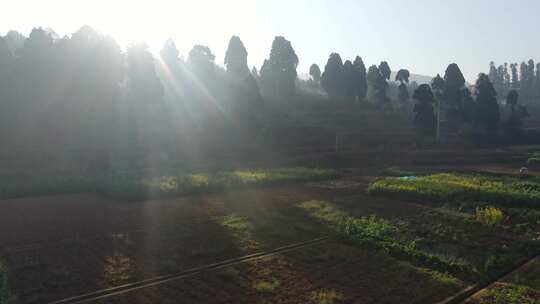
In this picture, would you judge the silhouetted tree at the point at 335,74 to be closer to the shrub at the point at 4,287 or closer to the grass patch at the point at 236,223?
the grass patch at the point at 236,223

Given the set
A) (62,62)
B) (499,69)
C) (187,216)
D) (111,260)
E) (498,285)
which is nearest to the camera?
(498,285)

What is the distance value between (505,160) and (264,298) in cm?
3956

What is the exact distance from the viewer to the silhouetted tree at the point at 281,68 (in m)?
55.8

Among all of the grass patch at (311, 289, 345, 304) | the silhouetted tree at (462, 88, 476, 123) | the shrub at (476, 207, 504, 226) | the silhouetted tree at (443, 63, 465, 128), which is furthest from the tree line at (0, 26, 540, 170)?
the silhouetted tree at (462, 88, 476, 123)

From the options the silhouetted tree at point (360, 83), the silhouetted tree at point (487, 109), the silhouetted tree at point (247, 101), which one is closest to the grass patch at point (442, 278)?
the silhouetted tree at point (247, 101)

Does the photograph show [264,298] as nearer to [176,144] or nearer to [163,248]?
[163,248]

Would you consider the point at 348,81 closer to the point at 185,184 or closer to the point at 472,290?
the point at 185,184

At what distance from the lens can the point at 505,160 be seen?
1644 inches

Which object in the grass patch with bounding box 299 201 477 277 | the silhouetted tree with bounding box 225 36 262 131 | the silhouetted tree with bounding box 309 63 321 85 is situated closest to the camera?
the grass patch with bounding box 299 201 477 277

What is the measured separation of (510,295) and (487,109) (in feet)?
176

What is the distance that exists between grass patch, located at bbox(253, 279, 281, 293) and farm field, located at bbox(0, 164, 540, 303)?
4 centimetres

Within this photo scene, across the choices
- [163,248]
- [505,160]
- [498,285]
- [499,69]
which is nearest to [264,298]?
[163,248]

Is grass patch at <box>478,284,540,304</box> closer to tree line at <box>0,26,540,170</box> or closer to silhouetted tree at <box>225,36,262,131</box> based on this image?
tree line at <box>0,26,540,170</box>

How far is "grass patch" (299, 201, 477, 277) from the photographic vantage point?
10784 mm
